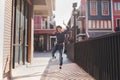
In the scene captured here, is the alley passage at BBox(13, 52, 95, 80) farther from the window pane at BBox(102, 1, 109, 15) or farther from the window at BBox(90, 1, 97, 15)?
the window pane at BBox(102, 1, 109, 15)

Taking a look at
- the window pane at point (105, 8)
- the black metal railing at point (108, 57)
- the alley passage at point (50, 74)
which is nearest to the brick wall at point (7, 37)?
the alley passage at point (50, 74)

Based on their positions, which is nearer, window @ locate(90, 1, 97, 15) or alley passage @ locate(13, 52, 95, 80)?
alley passage @ locate(13, 52, 95, 80)

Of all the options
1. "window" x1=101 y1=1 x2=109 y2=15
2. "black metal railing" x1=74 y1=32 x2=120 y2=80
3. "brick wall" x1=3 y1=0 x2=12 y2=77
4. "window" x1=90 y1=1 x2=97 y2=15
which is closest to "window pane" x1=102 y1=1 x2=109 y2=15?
"window" x1=101 y1=1 x2=109 y2=15

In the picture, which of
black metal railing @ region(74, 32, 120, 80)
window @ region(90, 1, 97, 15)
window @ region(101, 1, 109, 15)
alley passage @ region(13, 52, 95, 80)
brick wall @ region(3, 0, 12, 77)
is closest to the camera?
black metal railing @ region(74, 32, 120, 80)

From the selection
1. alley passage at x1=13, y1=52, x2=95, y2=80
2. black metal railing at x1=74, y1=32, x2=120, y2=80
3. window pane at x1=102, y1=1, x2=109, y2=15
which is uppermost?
window pane at x1=102, y1=1, x2=109, y2=15

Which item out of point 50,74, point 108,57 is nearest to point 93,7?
point 50,74

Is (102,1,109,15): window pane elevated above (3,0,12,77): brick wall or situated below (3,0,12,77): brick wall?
above

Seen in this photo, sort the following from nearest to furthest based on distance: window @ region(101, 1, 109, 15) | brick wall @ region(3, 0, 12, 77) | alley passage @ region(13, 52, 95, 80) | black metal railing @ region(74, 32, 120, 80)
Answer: black metal railing @ region(74, 32, 120, 80)
brick wall @ region(3, 0, 12, 77)
alley passage @ region(13, 52, 95, 80)
window @ region(101, 1, 109, 15)

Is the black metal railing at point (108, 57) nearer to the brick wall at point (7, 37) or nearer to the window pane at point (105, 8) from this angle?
the brick wall at point (7, 37)

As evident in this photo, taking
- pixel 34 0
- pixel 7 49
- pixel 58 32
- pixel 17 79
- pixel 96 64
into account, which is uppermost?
pixel 34 0

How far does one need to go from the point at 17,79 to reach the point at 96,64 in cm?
201

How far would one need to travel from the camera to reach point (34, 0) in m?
9.94

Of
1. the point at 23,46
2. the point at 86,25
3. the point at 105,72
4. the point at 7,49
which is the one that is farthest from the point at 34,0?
the point at 86,25

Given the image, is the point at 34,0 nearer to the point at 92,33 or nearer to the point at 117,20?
the point at 92,33
